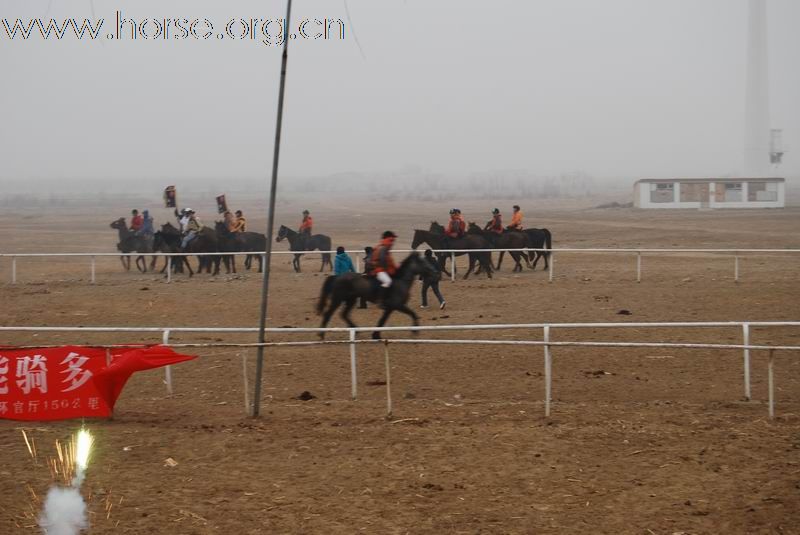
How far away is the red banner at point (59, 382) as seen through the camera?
10.2 m

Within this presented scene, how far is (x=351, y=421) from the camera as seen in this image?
32.8 feet

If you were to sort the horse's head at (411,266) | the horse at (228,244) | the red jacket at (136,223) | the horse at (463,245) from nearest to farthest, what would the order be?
1. the horse's head at (411,266)
2. the horse at (463,245)
3. the horse at (228,244)
4. the red jacket at (136,223)

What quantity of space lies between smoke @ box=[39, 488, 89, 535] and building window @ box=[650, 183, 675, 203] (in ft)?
169

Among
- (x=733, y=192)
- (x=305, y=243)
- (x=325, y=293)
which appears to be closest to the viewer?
(x=325, y=293)

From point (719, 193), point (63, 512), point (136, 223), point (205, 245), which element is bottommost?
point (63, 512)

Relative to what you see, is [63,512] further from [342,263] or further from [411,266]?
[342,263]

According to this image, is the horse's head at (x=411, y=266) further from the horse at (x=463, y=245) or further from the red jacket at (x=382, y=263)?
the horse at (x=463, y=245)

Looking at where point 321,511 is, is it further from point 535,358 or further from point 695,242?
point 695,242

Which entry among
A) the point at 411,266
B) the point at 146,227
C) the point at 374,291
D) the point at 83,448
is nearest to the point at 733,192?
the point at 146,227

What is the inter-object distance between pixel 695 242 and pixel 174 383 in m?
26.3

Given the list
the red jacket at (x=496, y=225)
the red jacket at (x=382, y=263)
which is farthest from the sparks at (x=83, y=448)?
the red jacket at (x=496, y=225)

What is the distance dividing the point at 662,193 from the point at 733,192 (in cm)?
398

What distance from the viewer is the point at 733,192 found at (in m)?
55.4

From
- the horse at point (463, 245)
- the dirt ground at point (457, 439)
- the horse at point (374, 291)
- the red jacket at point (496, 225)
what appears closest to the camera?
the dirt ground at point (457, 439)
